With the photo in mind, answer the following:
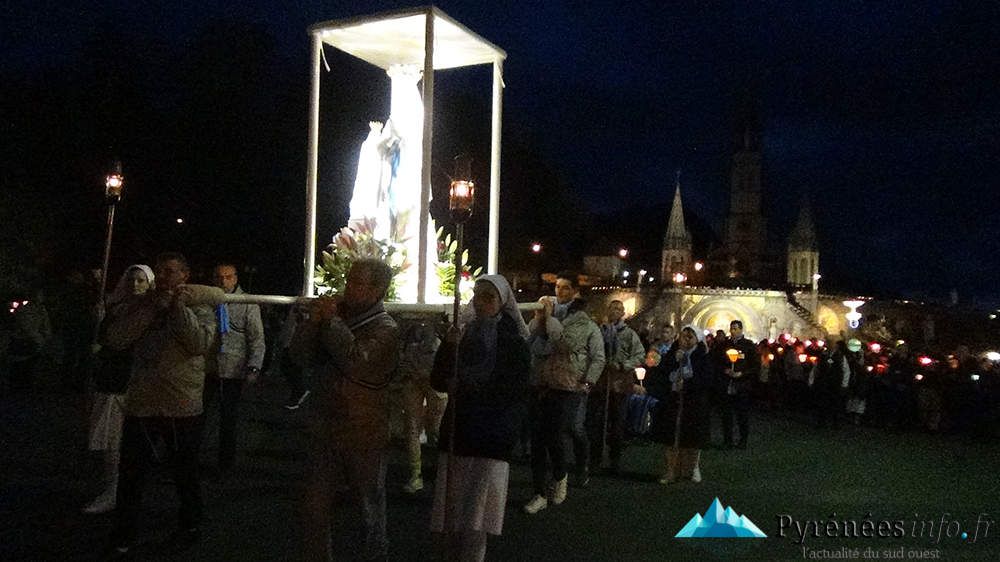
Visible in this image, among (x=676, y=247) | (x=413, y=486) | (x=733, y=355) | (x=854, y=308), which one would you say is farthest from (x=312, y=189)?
(x=676, y=247)

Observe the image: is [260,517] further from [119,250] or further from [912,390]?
[119,250]

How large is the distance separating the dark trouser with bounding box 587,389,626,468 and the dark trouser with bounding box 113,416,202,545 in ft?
15.2

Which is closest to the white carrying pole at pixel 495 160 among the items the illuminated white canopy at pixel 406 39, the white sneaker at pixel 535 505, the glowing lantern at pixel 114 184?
the illuminated white canopy at pixel 406 39

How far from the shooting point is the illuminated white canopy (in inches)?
332

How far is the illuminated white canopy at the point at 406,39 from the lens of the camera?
27.7 ft

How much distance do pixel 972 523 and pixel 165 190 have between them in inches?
925

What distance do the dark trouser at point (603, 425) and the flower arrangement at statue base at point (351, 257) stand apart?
2.60 m

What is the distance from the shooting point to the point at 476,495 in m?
4.62

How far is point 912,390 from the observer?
52.4 feet

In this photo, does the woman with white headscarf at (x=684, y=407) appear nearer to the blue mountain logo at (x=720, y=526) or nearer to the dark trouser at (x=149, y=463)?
the blue mountain logo at (x=720, y=526)

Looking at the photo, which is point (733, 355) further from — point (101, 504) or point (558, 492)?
point (101, 504)

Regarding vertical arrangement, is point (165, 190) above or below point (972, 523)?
above

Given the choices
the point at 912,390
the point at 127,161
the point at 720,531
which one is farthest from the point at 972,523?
the point at 127,161

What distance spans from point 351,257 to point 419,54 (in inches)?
110
